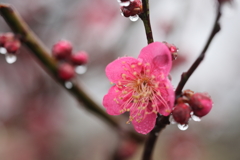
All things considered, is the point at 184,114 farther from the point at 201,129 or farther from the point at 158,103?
the point at 201,129

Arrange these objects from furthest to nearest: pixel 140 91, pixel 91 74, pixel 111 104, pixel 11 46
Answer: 1. pixel 91 74
2. pixel 140 91
3. pixel 111 104
4. pixel 11 46

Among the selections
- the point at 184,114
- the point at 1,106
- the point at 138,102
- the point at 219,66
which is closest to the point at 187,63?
the point at 219,66

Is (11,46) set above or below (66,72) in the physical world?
above

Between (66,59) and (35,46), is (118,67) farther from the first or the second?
(35,46)

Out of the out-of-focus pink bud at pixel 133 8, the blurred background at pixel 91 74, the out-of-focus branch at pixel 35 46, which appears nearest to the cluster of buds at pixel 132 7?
the out-of-focus pink bud at pixel 133 8

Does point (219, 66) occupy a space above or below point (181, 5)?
below

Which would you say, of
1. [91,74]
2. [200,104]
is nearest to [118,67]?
[200,104]

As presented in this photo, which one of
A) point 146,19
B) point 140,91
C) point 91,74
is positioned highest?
point 146,19
